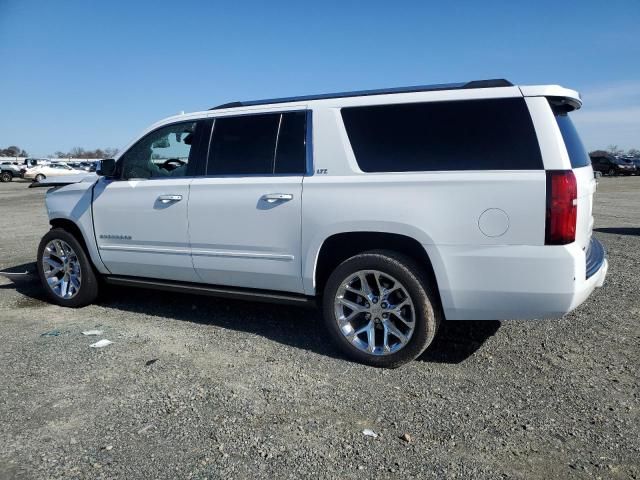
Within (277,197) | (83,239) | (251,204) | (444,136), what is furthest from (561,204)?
(83,239)

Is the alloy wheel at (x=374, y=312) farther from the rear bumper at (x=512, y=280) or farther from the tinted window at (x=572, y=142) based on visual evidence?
the tinted window at (x=572, y=142)

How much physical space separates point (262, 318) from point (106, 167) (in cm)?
210

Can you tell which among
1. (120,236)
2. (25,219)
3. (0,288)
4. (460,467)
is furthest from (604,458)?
(25,219)

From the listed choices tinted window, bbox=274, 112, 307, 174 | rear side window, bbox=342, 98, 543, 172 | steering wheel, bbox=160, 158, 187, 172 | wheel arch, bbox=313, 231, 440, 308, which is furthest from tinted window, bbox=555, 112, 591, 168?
steering wheel, bbox=160, 158, 187, 172

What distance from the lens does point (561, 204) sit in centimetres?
333

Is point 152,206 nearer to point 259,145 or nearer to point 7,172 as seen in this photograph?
point 259,145

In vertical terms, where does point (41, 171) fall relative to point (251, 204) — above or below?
below

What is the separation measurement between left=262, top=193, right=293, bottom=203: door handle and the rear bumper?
46.0 inches

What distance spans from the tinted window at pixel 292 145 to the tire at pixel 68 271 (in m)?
2.49

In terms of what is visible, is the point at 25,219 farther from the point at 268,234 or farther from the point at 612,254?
the point at 612,254

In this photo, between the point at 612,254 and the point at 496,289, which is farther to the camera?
the point at 612,254

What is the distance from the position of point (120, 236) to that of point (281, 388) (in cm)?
246

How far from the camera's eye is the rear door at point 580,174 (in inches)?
136

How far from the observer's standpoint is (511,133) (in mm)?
3512
